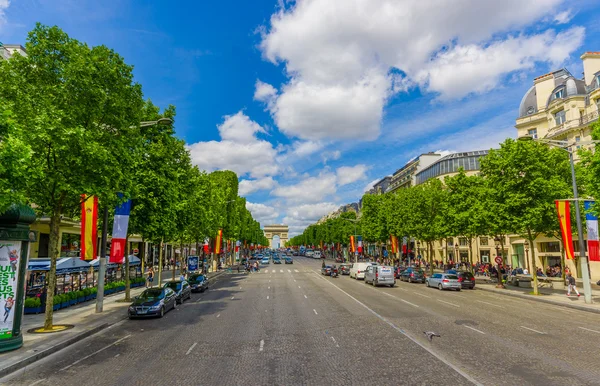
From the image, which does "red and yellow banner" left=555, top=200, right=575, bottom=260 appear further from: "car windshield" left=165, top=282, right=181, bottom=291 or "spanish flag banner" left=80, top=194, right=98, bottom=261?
"spanish flag banner" left=80, top=194, right=98, bottom=261

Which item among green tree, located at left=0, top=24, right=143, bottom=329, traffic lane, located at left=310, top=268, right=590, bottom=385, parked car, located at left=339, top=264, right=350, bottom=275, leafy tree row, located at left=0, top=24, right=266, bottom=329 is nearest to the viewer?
traffic lane, located at left=310, top=268, right=590, bottom=385

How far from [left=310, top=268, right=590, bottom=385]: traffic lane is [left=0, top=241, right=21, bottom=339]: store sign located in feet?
47.6

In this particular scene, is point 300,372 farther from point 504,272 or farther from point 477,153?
point 477,153

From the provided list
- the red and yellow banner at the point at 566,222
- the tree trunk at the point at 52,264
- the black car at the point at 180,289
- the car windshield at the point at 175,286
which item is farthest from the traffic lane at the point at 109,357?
the red and yellow banner at the point at 566,222

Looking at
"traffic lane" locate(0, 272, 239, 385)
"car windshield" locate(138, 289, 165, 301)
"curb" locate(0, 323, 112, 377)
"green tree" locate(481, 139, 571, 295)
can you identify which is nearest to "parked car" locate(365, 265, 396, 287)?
"green tree" locate(481, 139, 571, 295)

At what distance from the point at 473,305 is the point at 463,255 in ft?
156

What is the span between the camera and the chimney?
43375 mm

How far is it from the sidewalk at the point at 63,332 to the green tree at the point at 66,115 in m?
1.57

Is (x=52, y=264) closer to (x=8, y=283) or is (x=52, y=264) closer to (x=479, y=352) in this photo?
(x=8, y=283)

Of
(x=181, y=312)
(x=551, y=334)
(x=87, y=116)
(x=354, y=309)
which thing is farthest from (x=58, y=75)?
(x=551, y=334)

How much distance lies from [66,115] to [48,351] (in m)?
8.58

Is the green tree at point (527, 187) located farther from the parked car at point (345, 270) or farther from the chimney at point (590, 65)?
the parked car at point (345, 270)

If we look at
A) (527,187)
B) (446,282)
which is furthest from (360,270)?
(527,187)

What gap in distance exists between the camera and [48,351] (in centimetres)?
1241
